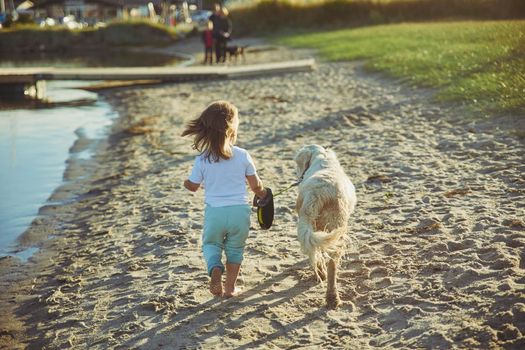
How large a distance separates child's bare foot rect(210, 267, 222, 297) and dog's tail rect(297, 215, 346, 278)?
0.73 m

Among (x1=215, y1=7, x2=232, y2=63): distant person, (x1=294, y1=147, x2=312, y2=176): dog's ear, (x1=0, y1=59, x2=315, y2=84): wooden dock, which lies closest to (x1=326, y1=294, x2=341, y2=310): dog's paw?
(x1=294, y1=147, x2=312, y2=176): dog's ear

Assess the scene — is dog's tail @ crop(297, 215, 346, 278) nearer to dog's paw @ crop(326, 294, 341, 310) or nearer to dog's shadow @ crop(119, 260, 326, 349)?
dog's paw @ crop(326, 294, 341, 310)

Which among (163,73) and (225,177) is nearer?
(225,177)

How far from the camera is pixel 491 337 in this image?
4.37 metres

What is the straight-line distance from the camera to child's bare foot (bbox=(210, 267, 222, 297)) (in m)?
5.23

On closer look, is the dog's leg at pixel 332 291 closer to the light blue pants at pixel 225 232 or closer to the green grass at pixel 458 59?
the light blue pants at pixel 225 232

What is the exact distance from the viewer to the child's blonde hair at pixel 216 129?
508 centimetres

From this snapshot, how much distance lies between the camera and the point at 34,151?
1345 centimetres

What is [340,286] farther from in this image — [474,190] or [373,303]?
[474,190]

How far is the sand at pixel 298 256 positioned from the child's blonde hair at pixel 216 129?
1307 mm

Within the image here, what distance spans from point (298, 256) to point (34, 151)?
8.82 meters

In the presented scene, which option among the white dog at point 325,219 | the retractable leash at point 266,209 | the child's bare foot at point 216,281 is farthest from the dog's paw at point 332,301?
the child's bare foot at point 216,281

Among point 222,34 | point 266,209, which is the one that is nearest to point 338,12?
point 222,34

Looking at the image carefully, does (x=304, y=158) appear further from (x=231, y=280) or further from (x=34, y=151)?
(x=34, y=151)
